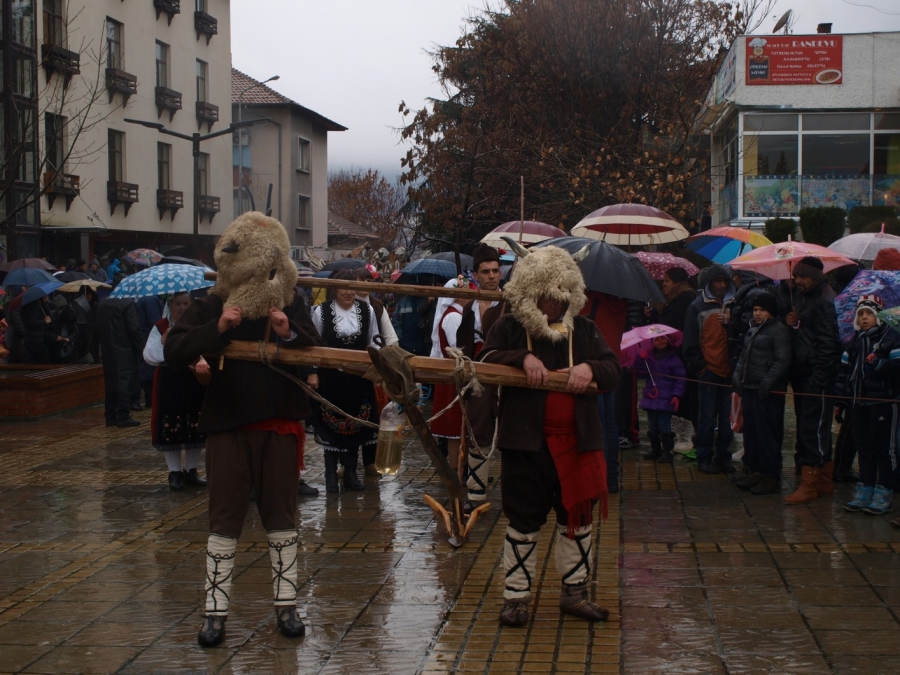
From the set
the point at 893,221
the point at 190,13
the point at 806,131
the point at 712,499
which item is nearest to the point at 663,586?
the point at 712,499

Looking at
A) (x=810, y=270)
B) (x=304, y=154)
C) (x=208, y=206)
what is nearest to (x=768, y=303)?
(x=810, y=270)

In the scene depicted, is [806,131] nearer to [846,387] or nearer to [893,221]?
[893,221]

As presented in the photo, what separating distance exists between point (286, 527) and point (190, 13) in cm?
3441

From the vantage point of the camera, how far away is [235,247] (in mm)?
5238

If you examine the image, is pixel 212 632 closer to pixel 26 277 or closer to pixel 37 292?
pixel 37 292

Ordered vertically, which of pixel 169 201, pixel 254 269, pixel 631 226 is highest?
pixel 169 201

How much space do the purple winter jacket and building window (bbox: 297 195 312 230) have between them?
40.0 m

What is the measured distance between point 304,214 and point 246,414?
1794 inches

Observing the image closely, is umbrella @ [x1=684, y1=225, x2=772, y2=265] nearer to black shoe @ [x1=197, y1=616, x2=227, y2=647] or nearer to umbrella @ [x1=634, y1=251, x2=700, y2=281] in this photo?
umbrella @ [x1=634, y1=251, x2=700, y2=281]

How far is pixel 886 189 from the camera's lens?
2402cm

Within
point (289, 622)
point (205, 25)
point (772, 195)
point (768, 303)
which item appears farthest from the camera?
point (205, 25)

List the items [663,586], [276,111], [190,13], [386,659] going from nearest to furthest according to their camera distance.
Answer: [386,659]
[663,586]
[190,13]
[276,111]

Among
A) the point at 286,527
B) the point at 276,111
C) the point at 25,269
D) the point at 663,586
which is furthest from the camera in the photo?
the point at 276,111

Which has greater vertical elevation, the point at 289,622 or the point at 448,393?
the point at 448,393
